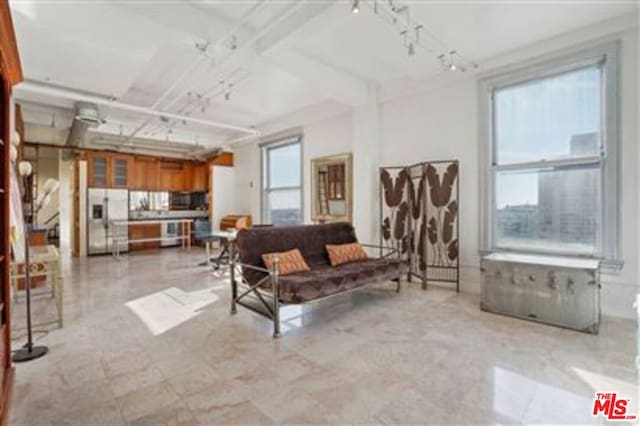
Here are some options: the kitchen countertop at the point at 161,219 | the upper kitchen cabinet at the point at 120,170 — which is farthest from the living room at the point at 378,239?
the kitchen countertop at the point at 161,219

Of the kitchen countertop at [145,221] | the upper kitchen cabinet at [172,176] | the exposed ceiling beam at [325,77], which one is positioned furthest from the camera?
the upper kitchen cabinet at [172,176]

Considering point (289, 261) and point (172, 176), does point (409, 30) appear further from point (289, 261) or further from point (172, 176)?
point (172, 176)

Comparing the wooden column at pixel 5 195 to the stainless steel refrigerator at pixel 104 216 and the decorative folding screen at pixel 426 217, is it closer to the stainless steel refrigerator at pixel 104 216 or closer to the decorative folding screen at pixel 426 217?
the decorative folding screen at pixel 426 217

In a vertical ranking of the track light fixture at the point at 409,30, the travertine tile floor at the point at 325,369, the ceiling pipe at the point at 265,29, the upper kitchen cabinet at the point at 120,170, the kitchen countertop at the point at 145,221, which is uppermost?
the track light fixture at the point at 409,30

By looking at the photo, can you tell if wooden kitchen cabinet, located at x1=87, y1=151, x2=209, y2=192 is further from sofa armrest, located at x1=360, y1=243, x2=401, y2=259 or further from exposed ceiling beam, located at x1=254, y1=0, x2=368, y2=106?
sofa armrest, located at x1=360, y1=243, x2=401, y2=259

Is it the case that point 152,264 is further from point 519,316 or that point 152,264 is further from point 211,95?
point 519,316

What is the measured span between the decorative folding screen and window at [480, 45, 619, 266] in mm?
470

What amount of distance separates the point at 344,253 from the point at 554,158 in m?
2.89

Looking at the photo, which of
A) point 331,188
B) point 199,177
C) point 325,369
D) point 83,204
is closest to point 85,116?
point 83,204

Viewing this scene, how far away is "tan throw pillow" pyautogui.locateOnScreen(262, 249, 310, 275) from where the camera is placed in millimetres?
3684

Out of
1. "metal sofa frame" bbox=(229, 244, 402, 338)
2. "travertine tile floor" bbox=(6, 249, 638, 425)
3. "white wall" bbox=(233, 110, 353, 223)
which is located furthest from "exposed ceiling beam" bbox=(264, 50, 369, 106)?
"travertine tile floor" bbox=(6, 249, 638, 425)

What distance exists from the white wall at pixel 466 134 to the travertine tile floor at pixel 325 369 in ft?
2.64

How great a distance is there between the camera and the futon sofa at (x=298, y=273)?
321 cm

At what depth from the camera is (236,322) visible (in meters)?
3.45
